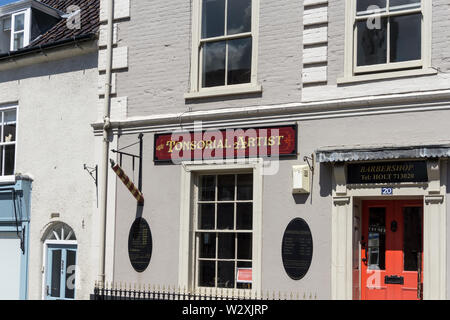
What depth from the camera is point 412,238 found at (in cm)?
1110

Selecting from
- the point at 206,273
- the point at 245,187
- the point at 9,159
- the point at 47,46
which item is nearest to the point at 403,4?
the point at 245,187

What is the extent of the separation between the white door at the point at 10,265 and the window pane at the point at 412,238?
8621 mm

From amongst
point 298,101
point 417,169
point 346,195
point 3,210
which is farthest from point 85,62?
point 417,169

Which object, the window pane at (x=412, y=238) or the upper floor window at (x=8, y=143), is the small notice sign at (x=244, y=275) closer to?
the window pane at (x=412, y=238)

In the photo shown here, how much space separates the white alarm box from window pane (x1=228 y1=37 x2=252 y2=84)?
2028 millimetres

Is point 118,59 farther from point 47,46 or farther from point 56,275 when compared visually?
point 56,275

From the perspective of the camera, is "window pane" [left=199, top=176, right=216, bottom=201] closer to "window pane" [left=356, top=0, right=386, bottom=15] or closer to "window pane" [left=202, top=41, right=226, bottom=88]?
"window pane" [left=202, top=41, right=226, bottom=88]

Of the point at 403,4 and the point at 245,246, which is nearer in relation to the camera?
the point at 403,4

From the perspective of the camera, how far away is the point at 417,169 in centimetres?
1070

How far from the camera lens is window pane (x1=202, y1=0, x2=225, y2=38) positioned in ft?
42.5

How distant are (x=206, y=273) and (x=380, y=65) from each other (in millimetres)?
4832

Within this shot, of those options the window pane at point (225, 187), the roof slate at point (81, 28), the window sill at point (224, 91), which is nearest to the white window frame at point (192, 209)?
the window pane at point (225, 187)

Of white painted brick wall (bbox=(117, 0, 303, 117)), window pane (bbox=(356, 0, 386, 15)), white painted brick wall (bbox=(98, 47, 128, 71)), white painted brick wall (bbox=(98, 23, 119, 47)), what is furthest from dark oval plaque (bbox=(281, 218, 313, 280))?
white painted brick wall (bbox=(98, 23, 119, 47))

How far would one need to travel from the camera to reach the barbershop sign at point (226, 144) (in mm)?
11938
